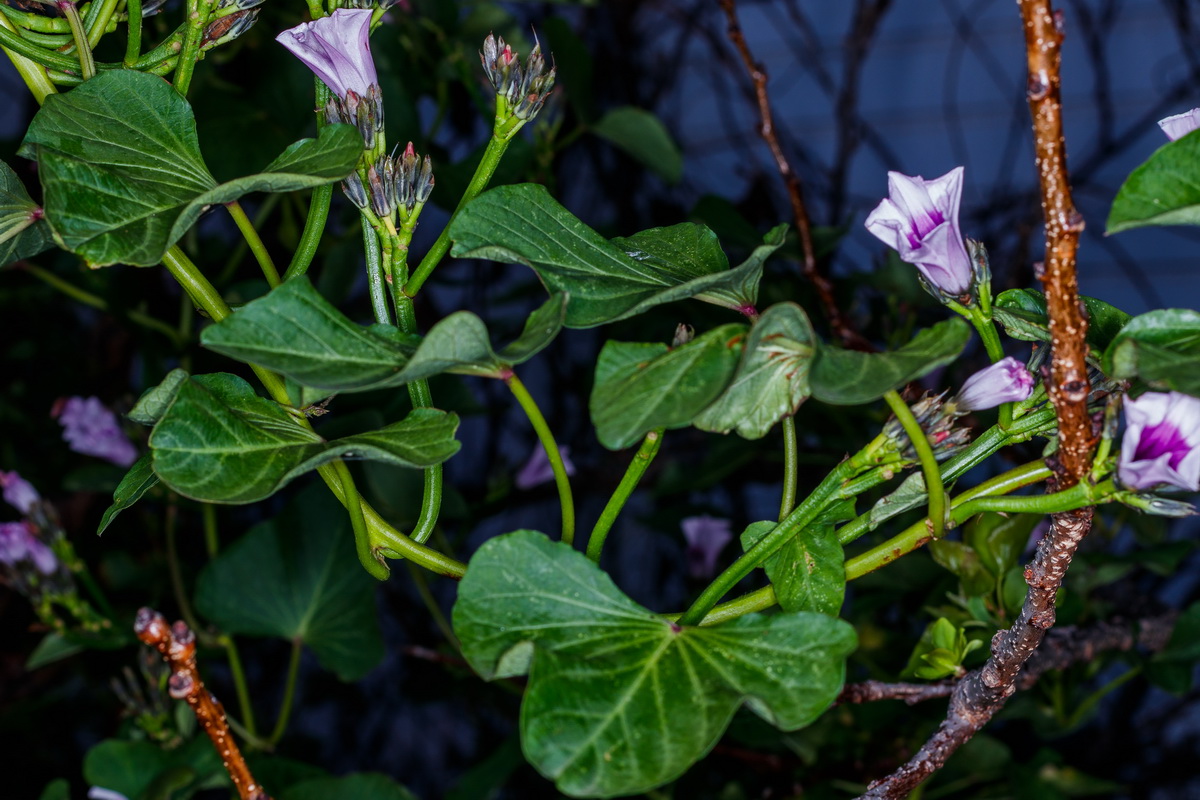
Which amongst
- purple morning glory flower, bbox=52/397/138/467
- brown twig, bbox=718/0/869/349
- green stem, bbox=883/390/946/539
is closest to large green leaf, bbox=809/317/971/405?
green stem, bbox=883/390/946/539

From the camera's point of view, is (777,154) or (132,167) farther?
(777,154)

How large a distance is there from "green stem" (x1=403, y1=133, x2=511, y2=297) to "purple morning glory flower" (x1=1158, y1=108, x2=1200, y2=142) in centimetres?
23

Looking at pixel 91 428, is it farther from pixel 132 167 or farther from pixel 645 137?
pixel 132 167

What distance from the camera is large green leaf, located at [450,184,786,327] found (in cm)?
35

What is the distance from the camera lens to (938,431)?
0.35 m

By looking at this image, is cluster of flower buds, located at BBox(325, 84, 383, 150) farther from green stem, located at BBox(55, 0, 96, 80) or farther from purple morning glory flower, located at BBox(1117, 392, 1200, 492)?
purple morning glory flower, located at BBox(1117, 392, 1200, 492)

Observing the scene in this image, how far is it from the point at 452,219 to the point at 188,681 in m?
0.19

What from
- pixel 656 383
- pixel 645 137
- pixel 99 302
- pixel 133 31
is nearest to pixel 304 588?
pixel 99 302

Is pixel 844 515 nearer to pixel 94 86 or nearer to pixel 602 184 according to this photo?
pixel 94 86

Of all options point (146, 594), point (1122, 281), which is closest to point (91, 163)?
point (146, 594)

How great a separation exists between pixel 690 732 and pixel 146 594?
3.58 ft

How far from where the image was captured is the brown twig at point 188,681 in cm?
33

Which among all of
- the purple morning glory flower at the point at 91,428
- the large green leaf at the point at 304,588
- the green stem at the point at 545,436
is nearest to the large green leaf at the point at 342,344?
the green stem at the point at 545,436

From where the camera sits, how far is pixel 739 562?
352 mm
